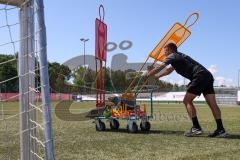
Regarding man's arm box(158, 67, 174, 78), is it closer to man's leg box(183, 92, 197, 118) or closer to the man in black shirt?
the man in black shirt

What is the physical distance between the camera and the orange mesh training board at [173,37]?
966cm

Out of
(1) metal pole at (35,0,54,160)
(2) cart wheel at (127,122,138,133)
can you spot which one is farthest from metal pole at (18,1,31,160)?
(2) cart wheel at (127,122,138,133)

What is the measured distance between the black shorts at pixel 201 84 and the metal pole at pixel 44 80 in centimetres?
496

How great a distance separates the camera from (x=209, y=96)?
782 cm

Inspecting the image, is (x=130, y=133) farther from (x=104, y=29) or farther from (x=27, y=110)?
(x=27, y=110)

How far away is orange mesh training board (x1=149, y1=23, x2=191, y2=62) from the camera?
31.7 ft

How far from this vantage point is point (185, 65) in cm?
788

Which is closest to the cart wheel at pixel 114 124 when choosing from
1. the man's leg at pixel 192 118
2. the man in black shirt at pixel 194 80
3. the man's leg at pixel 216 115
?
the man in black shirt at pixel 194 80

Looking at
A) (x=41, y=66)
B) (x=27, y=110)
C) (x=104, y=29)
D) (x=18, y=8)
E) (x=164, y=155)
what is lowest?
(x=164, y=155)

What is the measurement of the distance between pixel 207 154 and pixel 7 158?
2387 mm

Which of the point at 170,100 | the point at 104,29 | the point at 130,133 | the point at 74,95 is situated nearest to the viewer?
the point at 130,133

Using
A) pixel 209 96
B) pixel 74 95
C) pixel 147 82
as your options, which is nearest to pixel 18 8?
pixel 209 96

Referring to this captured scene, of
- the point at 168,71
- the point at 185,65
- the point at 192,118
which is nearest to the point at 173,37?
the point at 168,71

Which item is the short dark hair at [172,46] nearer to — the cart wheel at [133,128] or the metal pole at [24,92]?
the cart wheel at [133,128]
